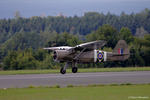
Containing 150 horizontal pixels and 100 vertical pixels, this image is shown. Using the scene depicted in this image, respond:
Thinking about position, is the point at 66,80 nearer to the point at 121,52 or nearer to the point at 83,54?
the point at 83,54

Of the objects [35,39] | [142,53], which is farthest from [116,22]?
[142,53]

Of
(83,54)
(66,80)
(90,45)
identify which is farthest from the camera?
(83,54)

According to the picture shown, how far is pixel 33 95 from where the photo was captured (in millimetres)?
11562

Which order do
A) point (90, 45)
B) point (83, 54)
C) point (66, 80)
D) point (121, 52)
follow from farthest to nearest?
point (121, 52) → point (83, 54) → point (90, 45) → point (66, 80)

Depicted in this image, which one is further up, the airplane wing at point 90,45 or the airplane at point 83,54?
the airplane wing at point 90,45

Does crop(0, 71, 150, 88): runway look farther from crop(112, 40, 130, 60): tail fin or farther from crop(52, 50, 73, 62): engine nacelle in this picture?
crop(112, 40, 130, 60): tail fin

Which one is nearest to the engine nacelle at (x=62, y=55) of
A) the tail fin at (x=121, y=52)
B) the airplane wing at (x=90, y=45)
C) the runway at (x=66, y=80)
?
the airplane wing at (x=90, y=45)

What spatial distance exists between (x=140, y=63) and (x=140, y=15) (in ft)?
492

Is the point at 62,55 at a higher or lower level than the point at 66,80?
higher

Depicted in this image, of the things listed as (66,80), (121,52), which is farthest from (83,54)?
(66,80)

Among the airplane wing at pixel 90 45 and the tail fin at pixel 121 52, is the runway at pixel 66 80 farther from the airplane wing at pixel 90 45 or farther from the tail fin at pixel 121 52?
the tail fin at pixel 121 52

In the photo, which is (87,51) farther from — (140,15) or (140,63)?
(140,15)

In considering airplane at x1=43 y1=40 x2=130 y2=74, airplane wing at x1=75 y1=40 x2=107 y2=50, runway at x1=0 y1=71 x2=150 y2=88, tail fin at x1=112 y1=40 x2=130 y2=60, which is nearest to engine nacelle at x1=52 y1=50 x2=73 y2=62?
airplane at x1=43 y1=40 x2=130 y2=74

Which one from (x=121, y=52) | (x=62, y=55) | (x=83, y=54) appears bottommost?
(x=62, y=55)
